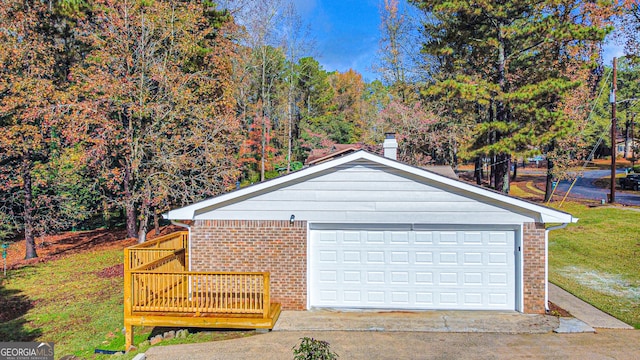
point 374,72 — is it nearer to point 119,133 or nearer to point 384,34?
point 384,34

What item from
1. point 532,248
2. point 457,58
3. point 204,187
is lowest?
point 532,248

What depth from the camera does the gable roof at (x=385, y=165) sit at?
8.72 meters

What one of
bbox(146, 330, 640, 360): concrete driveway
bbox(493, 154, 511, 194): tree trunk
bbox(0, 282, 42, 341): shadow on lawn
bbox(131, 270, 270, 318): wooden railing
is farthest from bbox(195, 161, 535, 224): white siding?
bbox(493, 154, 511, 194): tree trunk

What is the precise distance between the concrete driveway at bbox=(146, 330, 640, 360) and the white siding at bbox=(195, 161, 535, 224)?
2.58 metres

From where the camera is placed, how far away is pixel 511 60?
2095 centimetres

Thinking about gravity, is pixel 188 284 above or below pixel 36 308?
above

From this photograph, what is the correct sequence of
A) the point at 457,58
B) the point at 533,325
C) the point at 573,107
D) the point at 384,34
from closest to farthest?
the point at 533,325 → the point at 457,58 → the point at 573,107 → the point at 384,34

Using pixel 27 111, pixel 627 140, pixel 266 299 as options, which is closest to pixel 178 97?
pixel 27 111

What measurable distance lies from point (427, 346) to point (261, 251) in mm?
4184

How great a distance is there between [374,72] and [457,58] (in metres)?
9.94

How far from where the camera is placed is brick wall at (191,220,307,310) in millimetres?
9250

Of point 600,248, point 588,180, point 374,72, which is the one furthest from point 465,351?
point 588,180

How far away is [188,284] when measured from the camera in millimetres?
8953

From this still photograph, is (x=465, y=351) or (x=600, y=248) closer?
(x=465, y=351)
